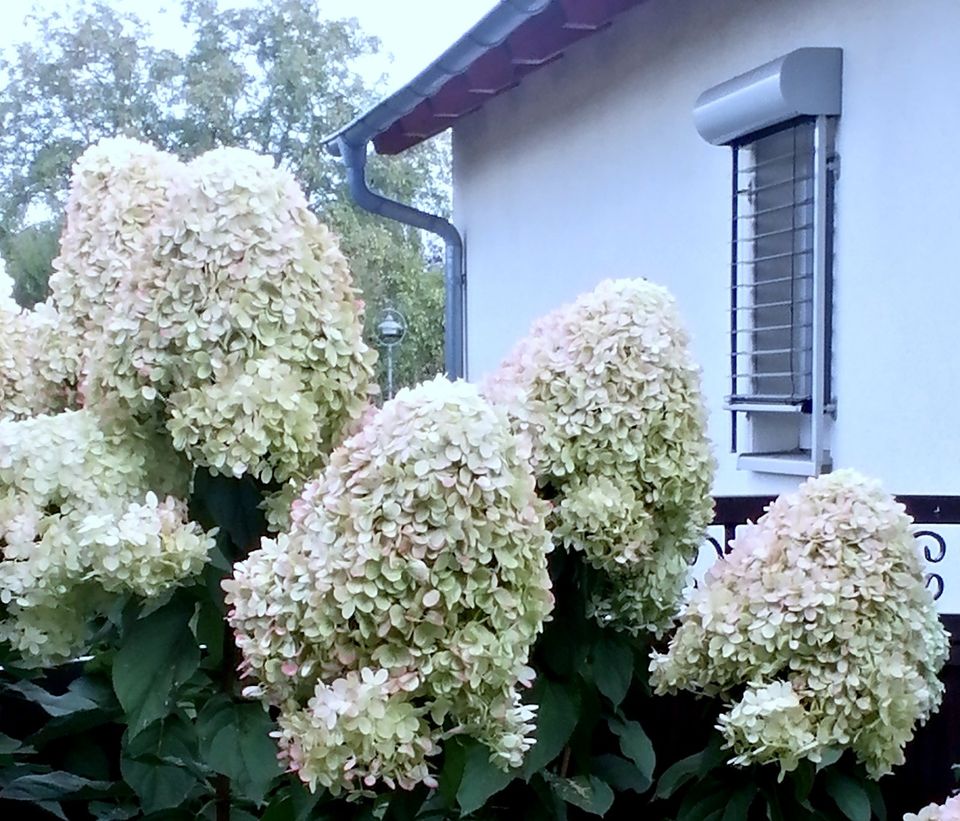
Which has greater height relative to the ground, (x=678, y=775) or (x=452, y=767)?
(x=452, y=767)

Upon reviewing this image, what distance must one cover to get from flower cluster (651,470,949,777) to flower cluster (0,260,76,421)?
804mm

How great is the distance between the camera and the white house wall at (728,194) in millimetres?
2941

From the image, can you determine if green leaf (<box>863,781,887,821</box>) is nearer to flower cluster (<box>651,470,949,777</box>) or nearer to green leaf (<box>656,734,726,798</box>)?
flower cluster (<box>651,470,949,777</box>)

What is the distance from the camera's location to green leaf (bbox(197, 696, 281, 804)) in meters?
1.32

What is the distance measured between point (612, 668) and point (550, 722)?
0.13 meters

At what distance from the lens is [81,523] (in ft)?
4.19

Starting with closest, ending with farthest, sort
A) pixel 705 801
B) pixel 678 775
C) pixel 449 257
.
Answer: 1. pixel 705 801
2. pixel 678 775
3. pixel 449 257

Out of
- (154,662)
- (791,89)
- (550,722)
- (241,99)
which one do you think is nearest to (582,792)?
(550,722)

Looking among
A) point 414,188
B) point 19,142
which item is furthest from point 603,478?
point 19,142

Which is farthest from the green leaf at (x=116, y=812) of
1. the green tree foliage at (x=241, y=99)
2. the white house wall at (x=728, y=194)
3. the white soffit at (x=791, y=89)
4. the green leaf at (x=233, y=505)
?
the green tree foliage at (x=241, y=99)

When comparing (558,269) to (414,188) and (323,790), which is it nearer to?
(323,790)

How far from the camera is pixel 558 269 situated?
5609 mm

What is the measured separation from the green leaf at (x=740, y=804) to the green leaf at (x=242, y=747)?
59 cm

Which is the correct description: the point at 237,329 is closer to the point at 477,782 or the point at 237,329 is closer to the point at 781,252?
the point at 477,782
